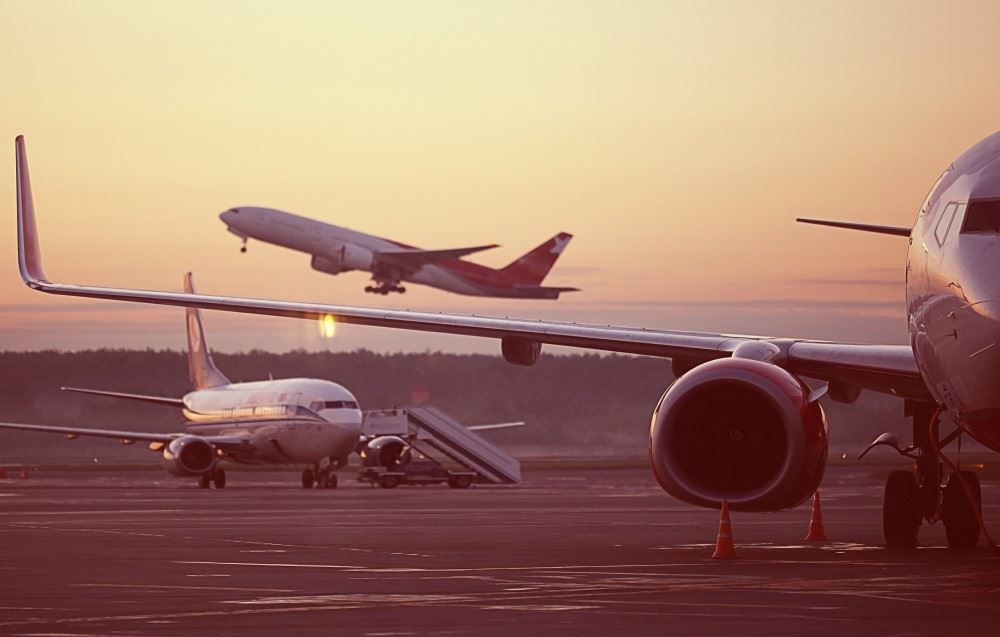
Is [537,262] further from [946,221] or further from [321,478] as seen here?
[946,221]

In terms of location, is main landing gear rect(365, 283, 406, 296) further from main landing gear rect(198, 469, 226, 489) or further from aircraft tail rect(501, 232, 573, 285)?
main landing gear rect(198, 469, 226, 489)

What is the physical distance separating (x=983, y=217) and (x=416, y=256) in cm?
7799

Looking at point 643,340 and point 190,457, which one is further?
point 190,457

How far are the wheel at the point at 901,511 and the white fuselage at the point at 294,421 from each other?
3651cm

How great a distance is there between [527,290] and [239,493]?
53.3 meters

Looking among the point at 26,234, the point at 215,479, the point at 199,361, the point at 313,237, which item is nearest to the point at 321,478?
the point at 215,479

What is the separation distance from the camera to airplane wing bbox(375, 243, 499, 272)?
90.1 metres

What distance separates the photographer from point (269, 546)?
20.5 m

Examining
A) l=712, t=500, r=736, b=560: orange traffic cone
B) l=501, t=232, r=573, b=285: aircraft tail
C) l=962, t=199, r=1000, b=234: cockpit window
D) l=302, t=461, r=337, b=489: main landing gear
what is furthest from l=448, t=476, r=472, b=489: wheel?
l=501, t=232, r=573, b=285: aircraft tail

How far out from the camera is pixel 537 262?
102 meters

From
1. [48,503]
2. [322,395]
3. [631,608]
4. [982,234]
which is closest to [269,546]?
[631,608]

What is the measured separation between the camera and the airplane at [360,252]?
88.1 m

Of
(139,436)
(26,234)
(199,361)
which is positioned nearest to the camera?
(26,234)

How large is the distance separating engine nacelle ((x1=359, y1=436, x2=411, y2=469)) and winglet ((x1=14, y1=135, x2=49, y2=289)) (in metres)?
31.7
